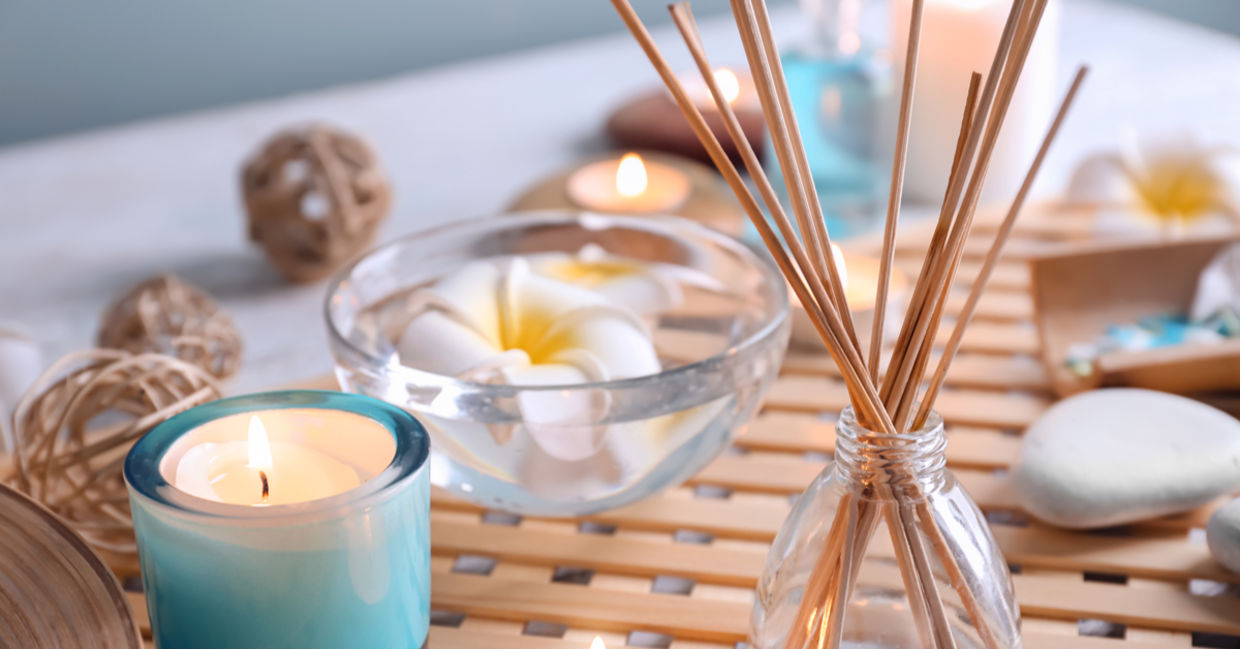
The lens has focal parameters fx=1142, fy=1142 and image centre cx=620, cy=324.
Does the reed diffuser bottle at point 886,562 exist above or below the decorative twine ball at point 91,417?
above

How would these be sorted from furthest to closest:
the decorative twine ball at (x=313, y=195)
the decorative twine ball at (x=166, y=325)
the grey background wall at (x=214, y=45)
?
the grey background wall at (x=214, y=45), the decorative twine ball at (x=313, y=195), the decorative twine ball at (x=166, y=325)

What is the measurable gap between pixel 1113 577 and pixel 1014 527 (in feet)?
0.12

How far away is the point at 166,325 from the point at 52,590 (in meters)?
0.24

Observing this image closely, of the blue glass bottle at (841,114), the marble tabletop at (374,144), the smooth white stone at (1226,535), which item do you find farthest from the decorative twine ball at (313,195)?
the smooth white stone at (1226,535)

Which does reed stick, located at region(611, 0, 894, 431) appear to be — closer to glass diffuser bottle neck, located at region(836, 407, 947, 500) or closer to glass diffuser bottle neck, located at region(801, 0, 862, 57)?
glass diffuser bottle neck, located at region(836, 407, 947, 500)

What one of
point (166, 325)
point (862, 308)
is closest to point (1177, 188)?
point (862, 308)

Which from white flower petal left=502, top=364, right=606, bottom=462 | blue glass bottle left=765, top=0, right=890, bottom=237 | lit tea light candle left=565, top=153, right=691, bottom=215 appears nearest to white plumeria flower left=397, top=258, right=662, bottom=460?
white flower petal left=502, top=364, right=606, bottom=462

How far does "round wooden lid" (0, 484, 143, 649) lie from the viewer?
30cm

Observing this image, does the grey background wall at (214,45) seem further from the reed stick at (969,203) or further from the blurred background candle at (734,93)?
the reed stick at (969,203)

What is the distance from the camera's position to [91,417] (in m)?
0.40

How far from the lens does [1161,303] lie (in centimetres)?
55

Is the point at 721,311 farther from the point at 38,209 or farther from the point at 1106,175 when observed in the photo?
the point at 38,209

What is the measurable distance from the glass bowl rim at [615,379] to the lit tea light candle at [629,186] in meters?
0.15

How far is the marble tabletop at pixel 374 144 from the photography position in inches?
26.8
